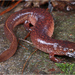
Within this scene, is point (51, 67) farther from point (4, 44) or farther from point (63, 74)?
point (4, 44)

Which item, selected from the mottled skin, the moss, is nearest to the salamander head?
the mottled skin

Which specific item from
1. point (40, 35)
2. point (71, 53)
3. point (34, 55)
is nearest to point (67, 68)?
point (71, 53)

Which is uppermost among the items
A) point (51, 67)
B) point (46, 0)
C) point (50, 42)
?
point (46, 0)

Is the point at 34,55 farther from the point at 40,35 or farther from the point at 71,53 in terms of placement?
the point at 71,53

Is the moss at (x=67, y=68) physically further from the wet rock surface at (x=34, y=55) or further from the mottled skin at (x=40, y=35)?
the mottled skin at (x=40, y=35)

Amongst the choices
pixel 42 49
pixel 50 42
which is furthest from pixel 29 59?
pixel 50 42

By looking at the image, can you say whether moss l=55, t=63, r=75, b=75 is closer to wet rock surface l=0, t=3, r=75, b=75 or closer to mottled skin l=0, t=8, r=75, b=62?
wet rock surface l=0, t=3, r=75, b=75
